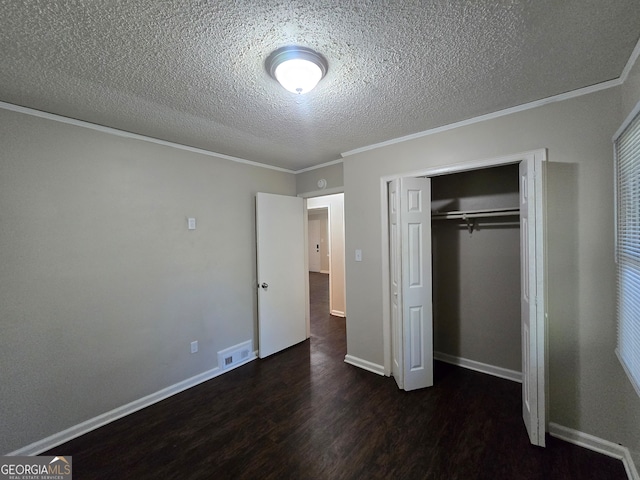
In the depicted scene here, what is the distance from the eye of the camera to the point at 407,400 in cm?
234

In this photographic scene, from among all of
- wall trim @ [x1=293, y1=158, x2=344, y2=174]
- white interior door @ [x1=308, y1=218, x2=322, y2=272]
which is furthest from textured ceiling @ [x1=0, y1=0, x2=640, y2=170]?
white interior door @ [x1=308, y1=218, x2=322, y2=272]

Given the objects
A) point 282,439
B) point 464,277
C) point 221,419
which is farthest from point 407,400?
point 221,419

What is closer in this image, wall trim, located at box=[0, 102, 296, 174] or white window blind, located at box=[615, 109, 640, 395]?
white window blind, located at box=[615, 109, 640, 395]

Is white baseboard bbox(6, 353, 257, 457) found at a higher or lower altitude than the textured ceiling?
lower

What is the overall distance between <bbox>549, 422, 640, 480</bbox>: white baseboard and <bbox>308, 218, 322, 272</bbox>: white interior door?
8.49 meters

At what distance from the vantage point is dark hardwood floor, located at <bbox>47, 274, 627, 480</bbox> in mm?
1661

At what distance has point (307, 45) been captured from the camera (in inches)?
51.9

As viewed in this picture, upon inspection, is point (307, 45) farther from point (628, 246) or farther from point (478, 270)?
point (478, 270)

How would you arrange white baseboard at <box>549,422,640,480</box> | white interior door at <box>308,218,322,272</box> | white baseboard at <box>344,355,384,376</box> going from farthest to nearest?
1. white interior door at <box>308,218,322,272</box>
2. white baseboard at <box>344,355,384,376</box>
3. white baseboard at <box>549,422,640,480</box>

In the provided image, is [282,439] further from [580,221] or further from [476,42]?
[476,42]

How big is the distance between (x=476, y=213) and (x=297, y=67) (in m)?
2.21

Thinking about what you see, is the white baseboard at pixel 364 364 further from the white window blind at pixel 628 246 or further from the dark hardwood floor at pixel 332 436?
the white window blind at pixel 628 246

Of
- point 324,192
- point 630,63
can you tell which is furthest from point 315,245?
point 630,63

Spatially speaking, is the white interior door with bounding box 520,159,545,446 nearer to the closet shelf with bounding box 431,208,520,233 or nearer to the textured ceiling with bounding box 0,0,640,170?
the textured ceiling with bounding box 0,0,640,170
